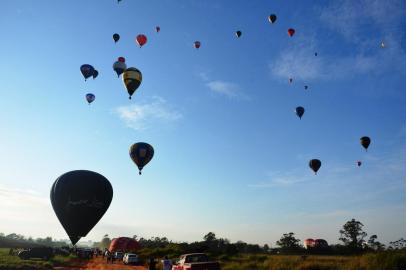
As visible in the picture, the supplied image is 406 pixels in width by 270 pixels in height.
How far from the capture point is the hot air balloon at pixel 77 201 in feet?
99.3

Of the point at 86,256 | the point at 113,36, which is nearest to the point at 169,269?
the point at 113,36

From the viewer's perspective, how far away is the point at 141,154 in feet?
118

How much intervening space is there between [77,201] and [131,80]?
12636 millimetres

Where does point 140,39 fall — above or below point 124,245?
above

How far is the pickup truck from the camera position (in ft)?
68.9

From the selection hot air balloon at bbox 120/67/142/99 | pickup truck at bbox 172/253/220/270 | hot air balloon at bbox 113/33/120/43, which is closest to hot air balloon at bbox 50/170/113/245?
hot air balloon at bbox 120/67/142/99

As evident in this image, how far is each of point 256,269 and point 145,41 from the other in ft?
86.6

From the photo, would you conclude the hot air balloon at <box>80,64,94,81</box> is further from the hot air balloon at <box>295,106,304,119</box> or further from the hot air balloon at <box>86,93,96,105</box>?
the hot air balloon at <box>295,106,304,119</box>

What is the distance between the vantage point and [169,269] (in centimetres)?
2758

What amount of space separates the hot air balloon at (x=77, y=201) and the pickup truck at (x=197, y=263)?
34.0ft

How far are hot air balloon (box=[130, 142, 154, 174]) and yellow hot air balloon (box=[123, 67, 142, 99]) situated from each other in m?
5.07

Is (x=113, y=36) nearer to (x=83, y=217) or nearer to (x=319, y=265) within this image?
(x=83, y=217)

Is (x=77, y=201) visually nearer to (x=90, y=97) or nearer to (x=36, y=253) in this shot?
(x=90, y=97)

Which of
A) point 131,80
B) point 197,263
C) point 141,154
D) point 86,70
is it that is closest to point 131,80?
point 131,80
